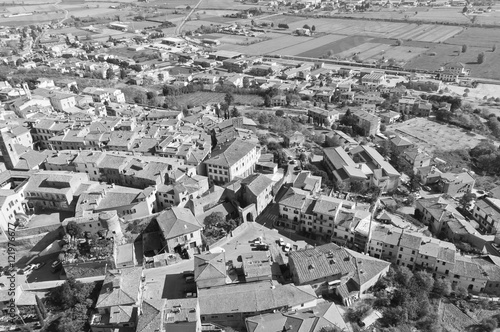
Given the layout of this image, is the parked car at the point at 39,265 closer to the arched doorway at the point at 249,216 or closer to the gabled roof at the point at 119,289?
the gabled roof at the point at 119,289

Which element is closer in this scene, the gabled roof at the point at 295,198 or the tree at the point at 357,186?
the gabled roof at the point at 295,198

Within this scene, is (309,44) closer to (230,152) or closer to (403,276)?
(230,152)

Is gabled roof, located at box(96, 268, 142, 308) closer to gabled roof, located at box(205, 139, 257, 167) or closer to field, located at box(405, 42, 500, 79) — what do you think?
gabled roof, located at box(205, 139, 257, 167)

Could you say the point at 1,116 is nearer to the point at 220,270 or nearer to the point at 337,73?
the point at 220,270

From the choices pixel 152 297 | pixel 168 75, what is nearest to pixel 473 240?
pixel 152 297

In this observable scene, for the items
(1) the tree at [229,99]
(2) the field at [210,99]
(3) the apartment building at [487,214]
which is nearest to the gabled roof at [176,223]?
(3) the apartment building at [487,214]
